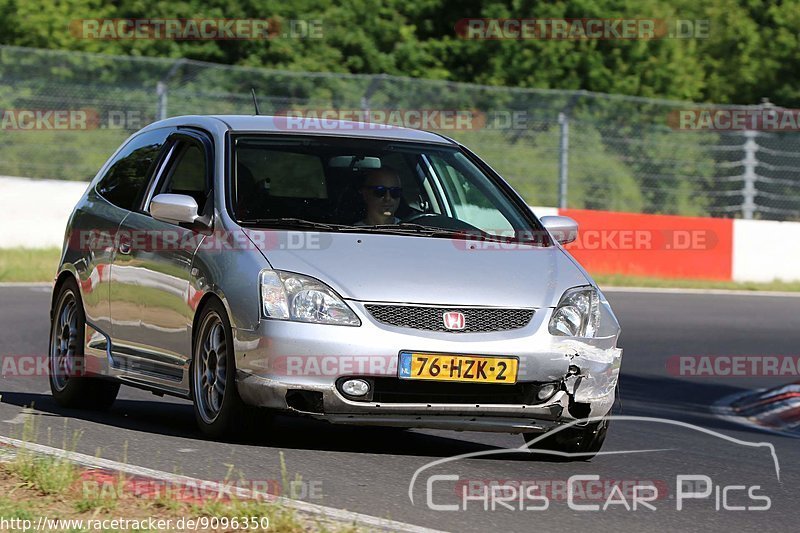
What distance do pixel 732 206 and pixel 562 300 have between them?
1802cm

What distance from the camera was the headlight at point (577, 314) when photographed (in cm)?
795

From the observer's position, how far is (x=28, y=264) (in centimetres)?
2119

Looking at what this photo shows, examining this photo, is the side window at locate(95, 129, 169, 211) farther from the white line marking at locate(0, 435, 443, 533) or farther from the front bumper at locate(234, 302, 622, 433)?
the white line marking at locate(0, 435, 443, 533)

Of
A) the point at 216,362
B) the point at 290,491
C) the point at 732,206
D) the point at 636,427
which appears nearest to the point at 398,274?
the point at 216,362

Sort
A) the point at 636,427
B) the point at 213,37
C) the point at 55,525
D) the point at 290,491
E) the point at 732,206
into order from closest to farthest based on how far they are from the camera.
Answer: the point at 55,525 → the point at 290,491 → the point at 636,427 → the point at 732,206 → the point at 213,37

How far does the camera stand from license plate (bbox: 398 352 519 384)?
25.0 feet

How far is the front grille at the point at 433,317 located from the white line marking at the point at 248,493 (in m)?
1.29

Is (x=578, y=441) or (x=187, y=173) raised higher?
(x=187, y=173)

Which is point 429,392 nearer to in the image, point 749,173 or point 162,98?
point 162,98

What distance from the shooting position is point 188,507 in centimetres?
604

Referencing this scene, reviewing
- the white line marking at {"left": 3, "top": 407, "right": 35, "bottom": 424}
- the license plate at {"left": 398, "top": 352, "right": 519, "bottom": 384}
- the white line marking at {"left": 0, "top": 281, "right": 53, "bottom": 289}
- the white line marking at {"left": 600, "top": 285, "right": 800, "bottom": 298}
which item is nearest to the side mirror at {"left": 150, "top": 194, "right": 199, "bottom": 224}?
the white line marking at {"left": 3, "top": 407, "right": 35, "bottom": 424}

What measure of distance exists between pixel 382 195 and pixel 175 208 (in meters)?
1.07

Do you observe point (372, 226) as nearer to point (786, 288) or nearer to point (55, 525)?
point (55, 525)

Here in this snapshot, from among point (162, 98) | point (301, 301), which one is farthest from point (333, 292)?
point (162, 98)
